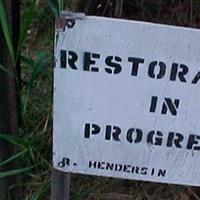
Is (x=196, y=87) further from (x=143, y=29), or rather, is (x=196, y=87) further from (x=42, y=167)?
(x=42, y=167)

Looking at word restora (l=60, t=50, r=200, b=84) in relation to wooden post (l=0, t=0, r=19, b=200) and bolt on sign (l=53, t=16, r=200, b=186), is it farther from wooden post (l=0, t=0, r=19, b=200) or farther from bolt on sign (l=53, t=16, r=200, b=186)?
Result: wooden post (l=0, t=0, r=19, b=200)

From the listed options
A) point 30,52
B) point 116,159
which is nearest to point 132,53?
point 116,159

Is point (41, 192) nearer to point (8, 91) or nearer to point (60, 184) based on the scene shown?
point (60, 184)

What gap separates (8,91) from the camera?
1438 millimetres

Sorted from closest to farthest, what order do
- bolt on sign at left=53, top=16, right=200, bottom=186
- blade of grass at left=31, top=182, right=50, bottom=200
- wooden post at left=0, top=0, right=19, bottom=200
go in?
1. bolt on sign at left=53, top=16, right=200, bottom=186
2. wooden post at left=0, top=0, right=19, bottom=200
3. blade of grass at left=31, top=182, right=50, bottom=200

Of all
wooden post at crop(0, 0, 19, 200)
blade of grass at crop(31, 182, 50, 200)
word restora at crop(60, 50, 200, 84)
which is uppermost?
word restora at crop(60, 50, 200, 84)

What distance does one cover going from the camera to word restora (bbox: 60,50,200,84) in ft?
3.89

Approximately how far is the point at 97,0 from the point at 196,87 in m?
0.57

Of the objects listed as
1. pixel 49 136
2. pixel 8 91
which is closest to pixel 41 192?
pixel 49 136

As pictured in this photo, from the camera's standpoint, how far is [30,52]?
6.98 feet

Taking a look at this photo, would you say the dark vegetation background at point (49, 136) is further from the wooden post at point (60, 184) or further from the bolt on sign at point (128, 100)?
the bolt on sign at point (128, 100)

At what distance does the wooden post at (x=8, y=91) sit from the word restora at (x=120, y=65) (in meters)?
0.24

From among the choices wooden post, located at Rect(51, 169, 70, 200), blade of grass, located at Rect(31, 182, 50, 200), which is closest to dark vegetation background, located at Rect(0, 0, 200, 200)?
blade of grass, located at Rect(31, 182, 50, 200)

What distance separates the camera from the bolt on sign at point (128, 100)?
46.1 inches
